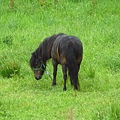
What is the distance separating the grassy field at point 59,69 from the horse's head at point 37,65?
7.7 inches

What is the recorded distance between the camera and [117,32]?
15.2 meters

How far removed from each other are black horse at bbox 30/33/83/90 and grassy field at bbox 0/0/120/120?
30cm

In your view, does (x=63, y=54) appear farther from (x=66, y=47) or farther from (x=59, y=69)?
(x=59, y=69)

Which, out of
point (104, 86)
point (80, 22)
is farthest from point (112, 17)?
point (104, 86)

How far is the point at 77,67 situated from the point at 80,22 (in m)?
5.83

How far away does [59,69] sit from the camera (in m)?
12.9

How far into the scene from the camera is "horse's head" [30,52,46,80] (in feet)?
39.5

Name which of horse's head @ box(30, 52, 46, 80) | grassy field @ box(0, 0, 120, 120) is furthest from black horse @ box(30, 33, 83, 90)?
grassy field @ box(0, 0, 120, 120)

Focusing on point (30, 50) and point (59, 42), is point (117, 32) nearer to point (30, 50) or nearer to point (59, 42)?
point (30, 50)

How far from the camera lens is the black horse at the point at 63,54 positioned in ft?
35.0

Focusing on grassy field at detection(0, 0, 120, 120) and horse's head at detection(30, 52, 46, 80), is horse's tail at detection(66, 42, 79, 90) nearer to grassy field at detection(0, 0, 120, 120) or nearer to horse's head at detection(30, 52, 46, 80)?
grassy field at detection(0, 0, 120, 120)

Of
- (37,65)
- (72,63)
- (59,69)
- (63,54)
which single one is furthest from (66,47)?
(59,69)

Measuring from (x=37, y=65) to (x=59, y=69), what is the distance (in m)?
0.86

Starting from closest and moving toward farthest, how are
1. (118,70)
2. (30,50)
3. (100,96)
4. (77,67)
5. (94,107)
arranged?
(94,107), (100,96), (77,67), (118,70), (30,50)
